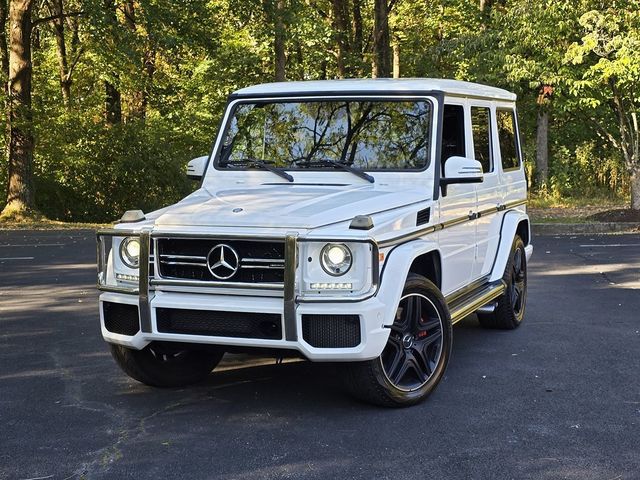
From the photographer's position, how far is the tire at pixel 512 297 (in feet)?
24.1

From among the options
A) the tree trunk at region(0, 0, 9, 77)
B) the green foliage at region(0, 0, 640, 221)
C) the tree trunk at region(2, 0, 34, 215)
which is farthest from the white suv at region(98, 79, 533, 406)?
the tree trunk at region(0, 0, 9, 77)

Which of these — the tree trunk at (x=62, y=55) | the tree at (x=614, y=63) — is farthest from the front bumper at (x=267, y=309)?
the tree trunk at (x=62, y=55)

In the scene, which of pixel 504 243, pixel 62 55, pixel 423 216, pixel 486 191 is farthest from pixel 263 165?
pixel 62 55

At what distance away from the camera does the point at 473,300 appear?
6230 mm

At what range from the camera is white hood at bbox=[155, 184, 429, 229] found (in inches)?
188

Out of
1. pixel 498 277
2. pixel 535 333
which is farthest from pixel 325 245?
pixel 535 333

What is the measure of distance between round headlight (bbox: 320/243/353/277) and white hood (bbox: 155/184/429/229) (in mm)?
161

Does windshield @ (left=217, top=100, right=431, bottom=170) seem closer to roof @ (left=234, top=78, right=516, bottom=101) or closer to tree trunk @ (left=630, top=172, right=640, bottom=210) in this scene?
roof @ (left=234, top=78, right=516, bottom=101)

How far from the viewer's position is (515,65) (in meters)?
18.1

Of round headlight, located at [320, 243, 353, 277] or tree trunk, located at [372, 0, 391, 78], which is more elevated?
tree trunk, located at [372, 0, 391, 78]

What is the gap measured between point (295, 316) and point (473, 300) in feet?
6.84

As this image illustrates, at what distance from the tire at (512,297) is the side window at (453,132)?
1.34 meters

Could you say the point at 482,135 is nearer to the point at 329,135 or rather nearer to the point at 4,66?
the point at 329,135

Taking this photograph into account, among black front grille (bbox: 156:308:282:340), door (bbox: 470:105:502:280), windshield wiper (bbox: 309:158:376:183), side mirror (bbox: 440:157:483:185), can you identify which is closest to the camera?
black front grille (bbox: 156:308:282:340)
